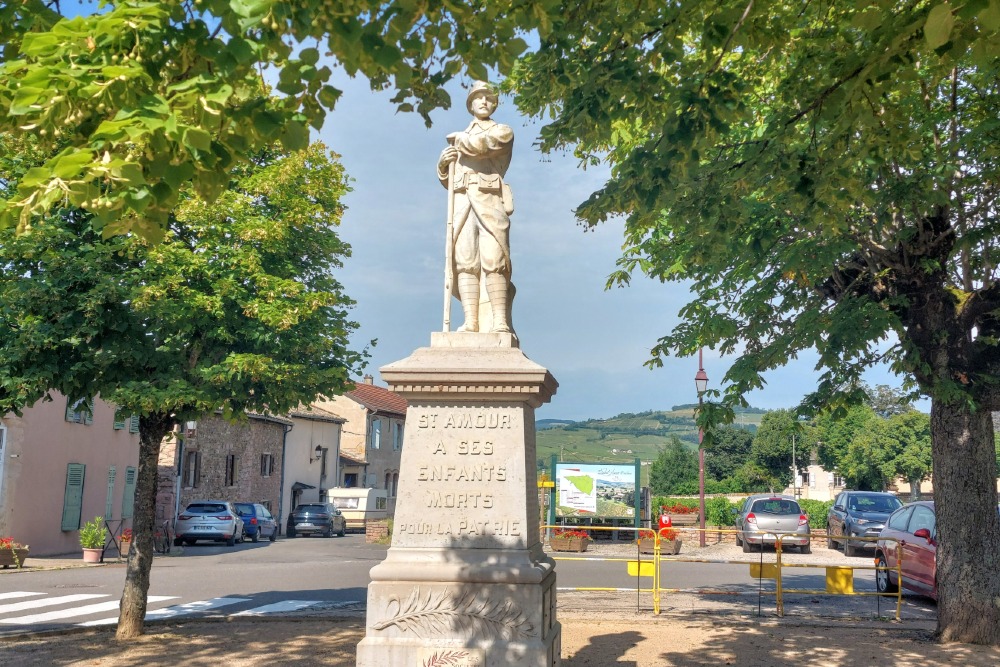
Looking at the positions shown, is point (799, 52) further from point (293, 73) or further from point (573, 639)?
point (573, 639)

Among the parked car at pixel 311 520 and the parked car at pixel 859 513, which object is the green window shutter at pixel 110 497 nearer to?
the parked car at pixel 311 520

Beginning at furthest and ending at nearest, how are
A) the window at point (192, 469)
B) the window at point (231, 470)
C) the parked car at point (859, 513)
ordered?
the window at point (231, 470), the window at point (192, 469), the parked car at point (859, 513)

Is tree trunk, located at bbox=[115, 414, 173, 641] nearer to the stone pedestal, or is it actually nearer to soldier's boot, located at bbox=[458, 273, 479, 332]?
the stone pedestal

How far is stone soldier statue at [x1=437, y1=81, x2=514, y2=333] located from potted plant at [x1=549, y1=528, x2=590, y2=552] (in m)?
19.2

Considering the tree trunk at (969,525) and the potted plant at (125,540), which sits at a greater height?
the tree trunk at (969,525)

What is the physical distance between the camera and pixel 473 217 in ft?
22.9

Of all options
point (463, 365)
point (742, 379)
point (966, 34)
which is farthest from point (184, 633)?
point (966, 34)

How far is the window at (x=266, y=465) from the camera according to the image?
133ft

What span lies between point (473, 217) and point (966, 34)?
3574 mm

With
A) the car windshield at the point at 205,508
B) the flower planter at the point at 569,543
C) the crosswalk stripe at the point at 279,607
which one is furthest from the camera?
the car windshield at the point at 205,508

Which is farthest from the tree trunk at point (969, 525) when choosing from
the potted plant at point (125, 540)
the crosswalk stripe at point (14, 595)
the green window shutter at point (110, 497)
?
the green window shutter at point (110, 497)

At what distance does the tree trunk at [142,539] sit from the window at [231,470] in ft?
92.0

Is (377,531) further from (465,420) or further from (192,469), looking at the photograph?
(465,420)

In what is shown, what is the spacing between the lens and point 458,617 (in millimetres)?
5930
